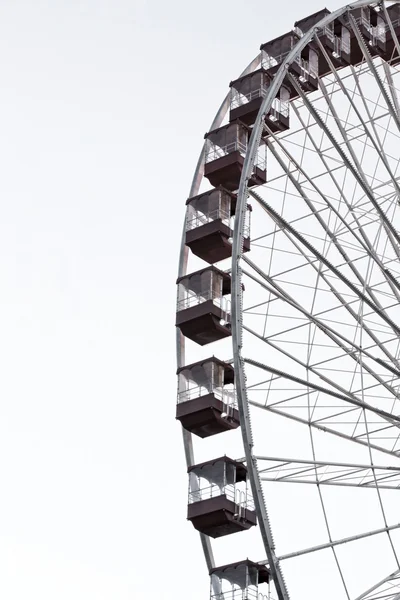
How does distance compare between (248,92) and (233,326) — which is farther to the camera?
(248,92)

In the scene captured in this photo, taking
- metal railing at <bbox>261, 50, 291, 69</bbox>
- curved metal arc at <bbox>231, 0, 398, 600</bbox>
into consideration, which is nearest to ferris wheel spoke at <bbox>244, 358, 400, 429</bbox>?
curved metal arc at <bbox>231, 0, 398, 600</bbox>

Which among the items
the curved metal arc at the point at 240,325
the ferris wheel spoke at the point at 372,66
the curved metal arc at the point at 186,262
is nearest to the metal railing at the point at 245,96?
the curved metal arc at the point at 186,262

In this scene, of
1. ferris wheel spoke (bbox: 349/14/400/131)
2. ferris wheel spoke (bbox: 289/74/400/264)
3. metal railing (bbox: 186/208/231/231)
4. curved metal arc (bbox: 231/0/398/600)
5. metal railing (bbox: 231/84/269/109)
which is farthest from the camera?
metal railing (bbox: 231/84/269/109)

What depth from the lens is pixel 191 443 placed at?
32.0 m

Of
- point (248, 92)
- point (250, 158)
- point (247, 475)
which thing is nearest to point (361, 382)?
point (247, 475)

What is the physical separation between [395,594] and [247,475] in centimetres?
365

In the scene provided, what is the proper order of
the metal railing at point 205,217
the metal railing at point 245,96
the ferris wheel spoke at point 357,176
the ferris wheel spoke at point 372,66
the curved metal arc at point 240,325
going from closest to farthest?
the curved metal arc at point 240,325 → the ferris wheel spoke at point 357,176 → the ferris wheel spoke at point 372,66 → the metal railing at point 205,217 → the metal railing at point 245,96

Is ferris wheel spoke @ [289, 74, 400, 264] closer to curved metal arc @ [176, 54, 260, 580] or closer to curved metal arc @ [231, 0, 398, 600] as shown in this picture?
curved metal arc @ [231, 0, 398, 600]

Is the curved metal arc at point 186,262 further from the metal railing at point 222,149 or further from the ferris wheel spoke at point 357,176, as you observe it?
the ferris wheel spoke at point 357,176

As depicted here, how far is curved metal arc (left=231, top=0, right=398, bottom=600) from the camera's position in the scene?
1077 inches

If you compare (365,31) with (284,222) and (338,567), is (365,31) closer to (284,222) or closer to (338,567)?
(284,222)

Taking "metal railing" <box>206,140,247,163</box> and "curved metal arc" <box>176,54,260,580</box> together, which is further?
"metal railing" <box>206,140,247,163</box>

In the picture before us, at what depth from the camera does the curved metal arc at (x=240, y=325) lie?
89.7 feet

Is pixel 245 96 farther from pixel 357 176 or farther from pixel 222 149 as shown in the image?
pixel 357 176
